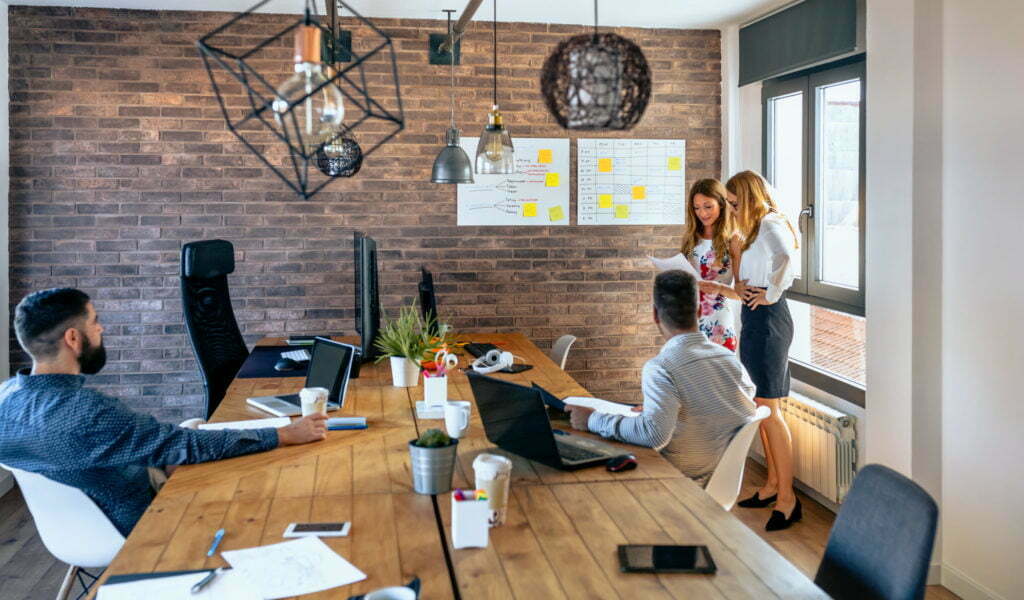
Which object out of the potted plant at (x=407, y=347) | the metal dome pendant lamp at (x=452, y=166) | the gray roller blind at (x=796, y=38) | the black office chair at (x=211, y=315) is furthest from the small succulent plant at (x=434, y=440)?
the gray roller blind at (x=796, y=38)

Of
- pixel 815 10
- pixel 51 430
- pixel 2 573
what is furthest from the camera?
pixel 815 10

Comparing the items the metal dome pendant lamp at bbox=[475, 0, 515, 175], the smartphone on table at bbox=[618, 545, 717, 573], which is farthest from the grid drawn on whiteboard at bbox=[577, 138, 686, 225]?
the smartphone on table at bbox=[618, 545, 717, 573]

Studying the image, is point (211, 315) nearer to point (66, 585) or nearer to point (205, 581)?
point (66, 585)

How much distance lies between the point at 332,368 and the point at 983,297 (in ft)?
8.22

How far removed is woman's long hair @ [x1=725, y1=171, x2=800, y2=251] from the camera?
455 cm

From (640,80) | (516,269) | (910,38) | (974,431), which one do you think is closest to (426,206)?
(516,269)

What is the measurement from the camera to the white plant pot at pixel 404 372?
382 centimetres

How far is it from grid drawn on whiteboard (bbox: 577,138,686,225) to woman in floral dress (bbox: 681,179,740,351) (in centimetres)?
107

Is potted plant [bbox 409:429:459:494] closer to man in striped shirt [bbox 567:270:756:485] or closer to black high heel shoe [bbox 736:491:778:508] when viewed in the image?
man in striped shirt [bbox 567:270:756:485]

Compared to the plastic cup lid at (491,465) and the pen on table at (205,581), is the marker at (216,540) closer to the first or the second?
the pen on table at (205,581)

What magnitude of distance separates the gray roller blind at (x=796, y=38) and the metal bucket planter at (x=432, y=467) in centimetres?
310

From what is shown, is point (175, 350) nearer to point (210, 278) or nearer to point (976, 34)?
point (210, 278)

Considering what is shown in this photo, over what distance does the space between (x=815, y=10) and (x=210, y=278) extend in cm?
341

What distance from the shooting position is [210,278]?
4805mm
